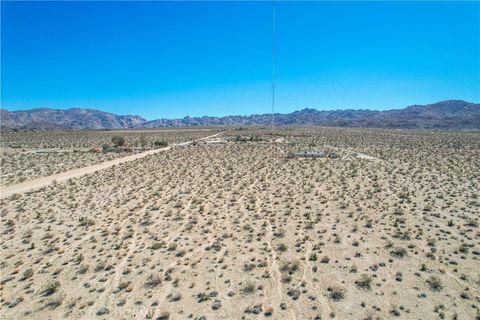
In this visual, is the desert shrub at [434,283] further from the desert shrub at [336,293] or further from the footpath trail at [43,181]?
the footpath trail at [43,181]

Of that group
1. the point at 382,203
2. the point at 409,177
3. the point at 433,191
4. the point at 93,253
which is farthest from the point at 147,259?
the point at 409,177

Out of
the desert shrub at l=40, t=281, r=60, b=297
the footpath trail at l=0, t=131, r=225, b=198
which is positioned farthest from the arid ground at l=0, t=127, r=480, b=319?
the footpath trail at l=0, t=131, r=225, b=198

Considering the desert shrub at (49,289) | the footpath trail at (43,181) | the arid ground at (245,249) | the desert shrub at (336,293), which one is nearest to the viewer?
the arid ground at (245,249)

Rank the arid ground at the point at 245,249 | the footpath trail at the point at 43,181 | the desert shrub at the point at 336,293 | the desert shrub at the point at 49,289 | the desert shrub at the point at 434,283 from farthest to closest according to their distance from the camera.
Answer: the footpath trail at the point at 43,181 → the desert shrub at the point at 49,289 → the desert shrub at the point at 434,283 → the desert shrub at the point at 336,293 → the arid ground at the point at 245,249

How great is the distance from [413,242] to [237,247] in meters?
7.67

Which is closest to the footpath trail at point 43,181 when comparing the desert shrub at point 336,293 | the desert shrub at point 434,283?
the desert shrub at point 336,293

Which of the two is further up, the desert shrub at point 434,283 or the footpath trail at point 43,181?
the footpath trail at point 43,181

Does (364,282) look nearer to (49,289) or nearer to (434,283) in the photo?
(434,283)

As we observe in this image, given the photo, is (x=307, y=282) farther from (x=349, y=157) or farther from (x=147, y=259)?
(x=349, y=157)

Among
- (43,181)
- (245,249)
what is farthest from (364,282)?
(43,181)

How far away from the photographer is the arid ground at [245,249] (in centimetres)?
1100

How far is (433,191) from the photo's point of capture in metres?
24.4

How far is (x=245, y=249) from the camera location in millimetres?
15195

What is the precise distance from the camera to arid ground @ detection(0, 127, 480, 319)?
1100cm
